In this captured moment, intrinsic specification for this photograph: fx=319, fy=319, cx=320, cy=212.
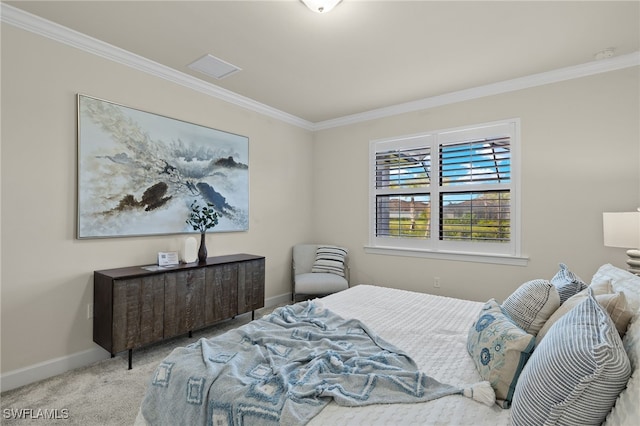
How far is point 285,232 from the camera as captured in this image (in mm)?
4598

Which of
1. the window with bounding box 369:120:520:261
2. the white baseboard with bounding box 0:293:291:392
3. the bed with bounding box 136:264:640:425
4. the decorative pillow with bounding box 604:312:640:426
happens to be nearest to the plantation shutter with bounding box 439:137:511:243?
the window with bounding box 369:120:520:261

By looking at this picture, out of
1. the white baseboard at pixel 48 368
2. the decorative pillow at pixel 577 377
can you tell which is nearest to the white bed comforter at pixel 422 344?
the decorative pillow at pixel 577 377

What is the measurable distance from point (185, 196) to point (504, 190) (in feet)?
11.3

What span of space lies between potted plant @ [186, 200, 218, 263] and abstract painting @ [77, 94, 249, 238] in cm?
6

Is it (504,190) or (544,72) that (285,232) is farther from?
(544,72)

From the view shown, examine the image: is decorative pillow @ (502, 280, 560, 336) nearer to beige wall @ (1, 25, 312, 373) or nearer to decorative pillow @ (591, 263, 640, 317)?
decorative pillow @ (591, 263, 640, 317)

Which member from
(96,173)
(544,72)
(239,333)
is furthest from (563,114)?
(96,173)

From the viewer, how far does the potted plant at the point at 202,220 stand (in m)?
3.30

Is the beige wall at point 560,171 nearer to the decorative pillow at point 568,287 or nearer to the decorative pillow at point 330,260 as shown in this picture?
the decorative pillow at point 330,260

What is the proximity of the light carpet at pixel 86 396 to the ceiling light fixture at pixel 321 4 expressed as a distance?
2876 mm

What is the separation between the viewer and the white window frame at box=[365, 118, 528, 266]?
11.1 feet

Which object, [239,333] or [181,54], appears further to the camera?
[181,54]

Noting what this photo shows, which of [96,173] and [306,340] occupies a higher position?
[96,173]

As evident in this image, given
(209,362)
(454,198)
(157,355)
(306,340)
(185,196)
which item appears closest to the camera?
(209,362)
